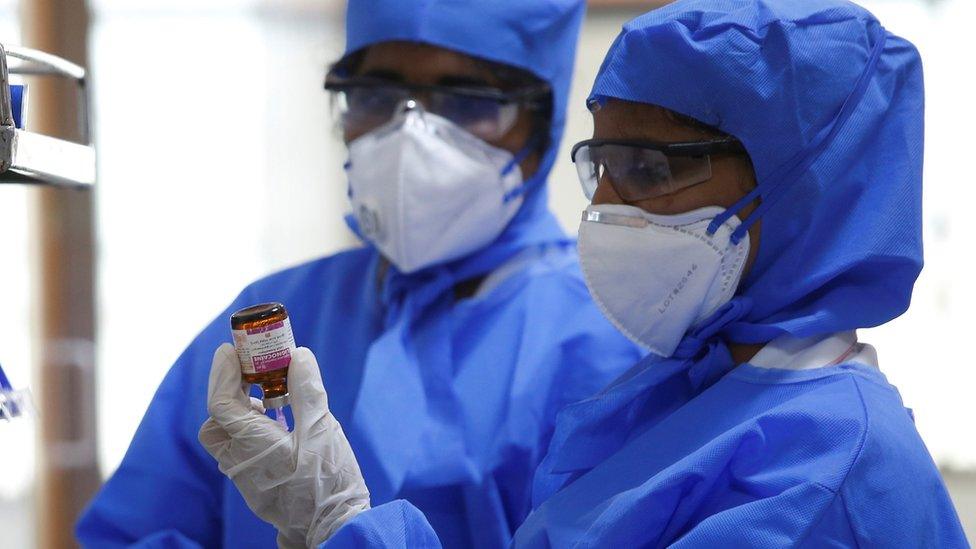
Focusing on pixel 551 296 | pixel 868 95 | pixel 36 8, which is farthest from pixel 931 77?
pixel 36 8

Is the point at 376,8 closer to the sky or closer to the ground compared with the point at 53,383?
closer to the sky

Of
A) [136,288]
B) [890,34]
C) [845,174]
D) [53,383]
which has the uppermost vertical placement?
[890,34]

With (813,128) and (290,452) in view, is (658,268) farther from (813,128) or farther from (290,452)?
(290,452)

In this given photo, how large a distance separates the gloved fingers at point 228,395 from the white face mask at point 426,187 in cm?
56

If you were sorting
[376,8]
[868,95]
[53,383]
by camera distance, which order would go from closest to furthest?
[868,95] → [376,8] → [53,383]

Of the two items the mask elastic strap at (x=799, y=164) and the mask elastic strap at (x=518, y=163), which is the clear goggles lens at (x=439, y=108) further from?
the mask elastic strap at (x=799, y=164)

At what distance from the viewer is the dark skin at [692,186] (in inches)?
48.9

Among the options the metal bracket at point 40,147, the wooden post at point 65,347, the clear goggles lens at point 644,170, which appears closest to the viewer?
the metal bracket at point 40,147

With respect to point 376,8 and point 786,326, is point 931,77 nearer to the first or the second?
point 376,8

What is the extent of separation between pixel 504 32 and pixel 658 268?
1.98ft

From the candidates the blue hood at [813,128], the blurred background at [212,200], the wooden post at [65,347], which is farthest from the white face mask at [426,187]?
the wooden post at [65,347]

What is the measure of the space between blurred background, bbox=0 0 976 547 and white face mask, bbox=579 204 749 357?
1790 mm

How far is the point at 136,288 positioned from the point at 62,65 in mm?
1992

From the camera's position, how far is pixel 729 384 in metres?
1.26
